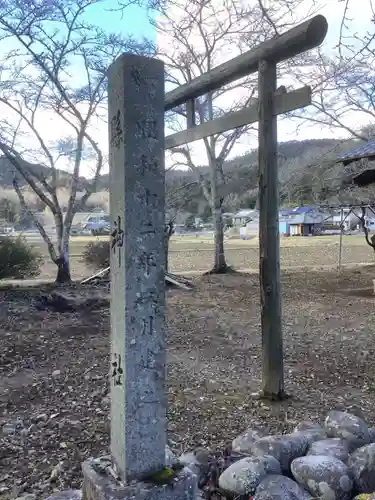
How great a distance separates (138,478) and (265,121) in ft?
9.76

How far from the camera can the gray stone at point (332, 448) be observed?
2686 mm

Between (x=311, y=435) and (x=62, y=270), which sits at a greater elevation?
(x=62, y=270)

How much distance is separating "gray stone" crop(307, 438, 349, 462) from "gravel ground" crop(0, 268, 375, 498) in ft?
2.12

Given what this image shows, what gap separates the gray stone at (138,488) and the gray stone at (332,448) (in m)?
0.95

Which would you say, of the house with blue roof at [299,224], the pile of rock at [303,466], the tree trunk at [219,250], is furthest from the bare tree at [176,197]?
the house with blue roof at [299,224]

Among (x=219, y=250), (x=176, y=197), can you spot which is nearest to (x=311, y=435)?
(x=219, y=250)

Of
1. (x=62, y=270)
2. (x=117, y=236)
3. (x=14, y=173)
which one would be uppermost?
(x=14, y=173)

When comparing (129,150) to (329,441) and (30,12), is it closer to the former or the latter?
(329,441)

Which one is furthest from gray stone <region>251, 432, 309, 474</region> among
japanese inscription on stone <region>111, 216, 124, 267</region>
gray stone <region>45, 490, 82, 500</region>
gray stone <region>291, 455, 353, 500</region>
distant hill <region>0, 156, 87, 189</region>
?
distant hill <region>0, 156, 87, 189</region>

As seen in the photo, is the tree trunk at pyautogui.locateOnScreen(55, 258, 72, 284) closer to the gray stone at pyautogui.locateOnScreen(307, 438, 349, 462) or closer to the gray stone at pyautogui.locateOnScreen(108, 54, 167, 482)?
the gray stone at pyautogui.locateOnScreen(307, 438, 349, 462)

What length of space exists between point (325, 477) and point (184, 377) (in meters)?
2.49

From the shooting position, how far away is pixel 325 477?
7.98 ft

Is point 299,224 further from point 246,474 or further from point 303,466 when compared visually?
point 246,474

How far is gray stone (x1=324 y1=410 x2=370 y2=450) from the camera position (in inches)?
114
